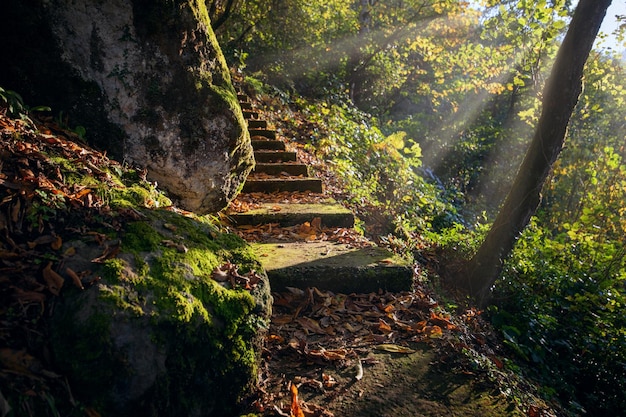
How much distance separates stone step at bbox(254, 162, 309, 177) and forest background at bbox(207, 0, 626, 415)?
85cm

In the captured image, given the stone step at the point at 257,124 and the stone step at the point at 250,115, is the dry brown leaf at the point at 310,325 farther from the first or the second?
the stone step at the point at 250,115

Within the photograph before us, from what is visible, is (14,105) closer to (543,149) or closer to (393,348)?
(393,348)

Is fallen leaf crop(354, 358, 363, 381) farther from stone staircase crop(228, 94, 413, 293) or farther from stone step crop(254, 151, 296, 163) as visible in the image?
stone step crop(254, 151, 296, 163)

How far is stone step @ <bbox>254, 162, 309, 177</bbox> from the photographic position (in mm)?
6011

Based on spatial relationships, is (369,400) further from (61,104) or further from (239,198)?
(239,198)

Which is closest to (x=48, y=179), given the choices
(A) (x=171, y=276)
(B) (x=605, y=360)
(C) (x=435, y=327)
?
(A) (x=171, y=276)

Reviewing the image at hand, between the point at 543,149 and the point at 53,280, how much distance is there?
5.12 meters

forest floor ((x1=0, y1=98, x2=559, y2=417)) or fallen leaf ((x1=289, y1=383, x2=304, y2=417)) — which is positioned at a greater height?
fallen leaf ((x1=289, y1=383, x2=304, y2=417))

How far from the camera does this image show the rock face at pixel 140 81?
2.64 meters

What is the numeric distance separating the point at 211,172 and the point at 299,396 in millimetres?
2114


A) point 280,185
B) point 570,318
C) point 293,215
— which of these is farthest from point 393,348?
point 570,318

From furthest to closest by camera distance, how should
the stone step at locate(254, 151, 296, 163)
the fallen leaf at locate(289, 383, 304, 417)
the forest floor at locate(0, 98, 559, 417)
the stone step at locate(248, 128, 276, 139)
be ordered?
the stone step at locate(248, 128, 276, 139) < the stone step at locate(254, 151, 296, 163) < the forest floor at locate(0, 98, 559, 417) < the fallen leaf at locate(289, 383, 304, 417)

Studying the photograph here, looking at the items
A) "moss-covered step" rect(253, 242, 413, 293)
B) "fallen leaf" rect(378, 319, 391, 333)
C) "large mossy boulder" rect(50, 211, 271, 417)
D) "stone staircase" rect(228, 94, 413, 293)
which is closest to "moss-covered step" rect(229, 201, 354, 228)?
"stone staircase" rect(228, 94, 413, 293)

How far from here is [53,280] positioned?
1565 mm
